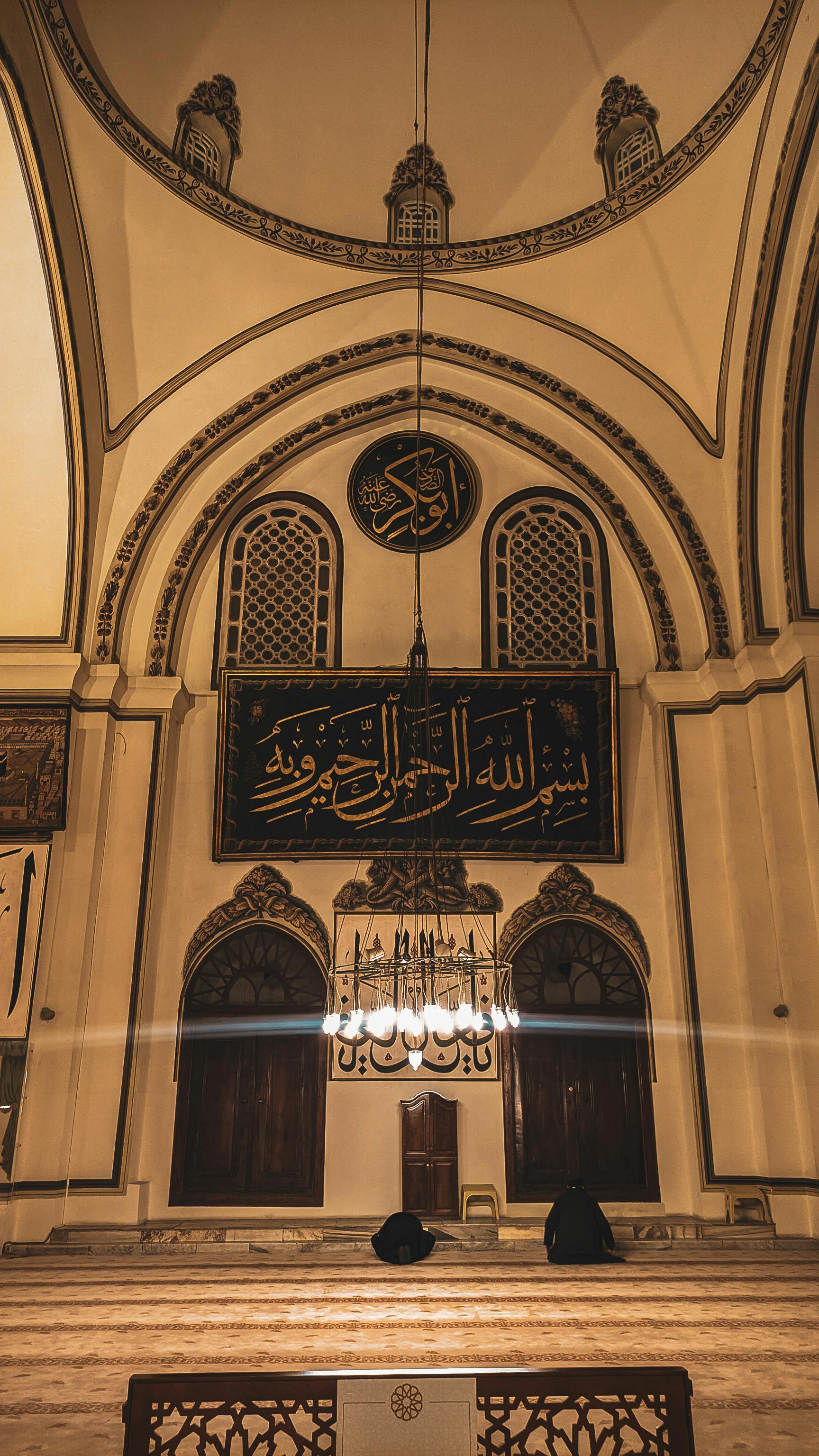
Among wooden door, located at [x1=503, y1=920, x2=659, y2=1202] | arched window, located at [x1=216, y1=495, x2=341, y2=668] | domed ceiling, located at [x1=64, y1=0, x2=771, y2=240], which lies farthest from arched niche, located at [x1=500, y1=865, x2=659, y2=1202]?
domed ceiling, located at [x1=64, y1=0, x2=771, y2=240]

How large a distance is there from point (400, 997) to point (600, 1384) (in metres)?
3.81

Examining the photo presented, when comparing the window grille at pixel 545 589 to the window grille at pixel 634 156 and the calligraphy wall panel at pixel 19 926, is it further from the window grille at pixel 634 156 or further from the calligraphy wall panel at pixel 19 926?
the calligraphy wall panel at pixel 19 926

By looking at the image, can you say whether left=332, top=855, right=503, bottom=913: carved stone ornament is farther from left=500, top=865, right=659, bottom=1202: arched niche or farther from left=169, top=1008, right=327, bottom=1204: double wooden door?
left=169, top=1008, right=327, bottom=1204: double wooden door

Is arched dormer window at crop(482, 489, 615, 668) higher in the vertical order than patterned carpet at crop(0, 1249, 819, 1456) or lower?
higher

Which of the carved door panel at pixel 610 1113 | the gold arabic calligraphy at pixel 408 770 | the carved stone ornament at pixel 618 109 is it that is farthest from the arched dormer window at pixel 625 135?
the carved door panel at pixel 610 1113

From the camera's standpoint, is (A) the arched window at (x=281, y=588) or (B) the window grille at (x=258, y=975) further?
(A) the arched window at (x=281, y=588)

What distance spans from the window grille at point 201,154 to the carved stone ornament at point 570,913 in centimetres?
422

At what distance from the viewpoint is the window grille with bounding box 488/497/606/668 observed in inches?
245

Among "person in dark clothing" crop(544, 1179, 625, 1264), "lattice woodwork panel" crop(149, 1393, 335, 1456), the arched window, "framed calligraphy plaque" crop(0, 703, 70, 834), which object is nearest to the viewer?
"lattice woodwork panel" crop(149, 1393, 335, 1456)

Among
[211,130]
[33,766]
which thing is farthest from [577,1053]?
[211,130]

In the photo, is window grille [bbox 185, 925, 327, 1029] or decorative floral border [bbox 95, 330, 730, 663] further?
decorative floral border [bbox 95, 330, 730, 663]

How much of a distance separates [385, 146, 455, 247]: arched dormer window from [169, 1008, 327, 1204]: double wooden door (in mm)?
4412

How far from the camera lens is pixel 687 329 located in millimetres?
5648

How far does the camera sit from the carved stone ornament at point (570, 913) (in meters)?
5.67
